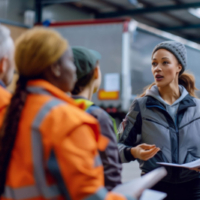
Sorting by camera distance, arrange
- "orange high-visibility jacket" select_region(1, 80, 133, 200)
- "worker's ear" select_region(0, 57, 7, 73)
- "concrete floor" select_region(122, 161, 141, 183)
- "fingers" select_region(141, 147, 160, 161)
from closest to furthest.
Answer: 1. "orange high-visibility jacket" select_region(1, 80, 133, 200)
2. "worker's ear" select_region(0, 57, 7, 73)
3. "fingers" select_region(141, 147, 160, 161)
4. "concrete floor" select_region(122, 161, 141, 183)

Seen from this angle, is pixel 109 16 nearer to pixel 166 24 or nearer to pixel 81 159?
pixel 166 24

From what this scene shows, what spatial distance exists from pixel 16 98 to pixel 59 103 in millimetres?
172

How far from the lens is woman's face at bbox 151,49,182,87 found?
2.53m

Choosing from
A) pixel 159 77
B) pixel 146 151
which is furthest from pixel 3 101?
pixel 159 77

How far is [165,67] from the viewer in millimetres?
2529

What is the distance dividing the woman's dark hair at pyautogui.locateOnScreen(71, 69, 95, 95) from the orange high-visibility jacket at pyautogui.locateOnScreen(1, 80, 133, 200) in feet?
2.46

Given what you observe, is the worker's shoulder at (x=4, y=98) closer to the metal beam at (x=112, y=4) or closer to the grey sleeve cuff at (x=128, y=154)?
the grey sleeve cuff at (x=128, y=154)

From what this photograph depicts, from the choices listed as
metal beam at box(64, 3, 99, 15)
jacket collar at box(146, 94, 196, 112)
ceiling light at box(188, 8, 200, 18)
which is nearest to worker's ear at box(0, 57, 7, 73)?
jacket collar at box(146, 94, 196, 112)

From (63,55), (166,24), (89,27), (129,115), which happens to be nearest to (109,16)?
(166,24)

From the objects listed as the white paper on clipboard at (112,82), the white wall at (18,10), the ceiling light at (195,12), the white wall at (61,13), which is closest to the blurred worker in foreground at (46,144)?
the white paper on clipboard at (112,82)

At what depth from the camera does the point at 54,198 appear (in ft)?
3.58

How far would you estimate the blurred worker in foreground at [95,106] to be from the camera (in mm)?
1675

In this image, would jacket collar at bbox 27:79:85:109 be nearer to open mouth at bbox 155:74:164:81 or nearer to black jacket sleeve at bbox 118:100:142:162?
black jacket sleeve at bbox 118:100:142:162

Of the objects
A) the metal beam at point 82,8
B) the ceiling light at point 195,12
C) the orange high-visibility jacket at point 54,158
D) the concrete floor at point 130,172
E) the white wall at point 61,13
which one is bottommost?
the concrete floor at point 130,172
